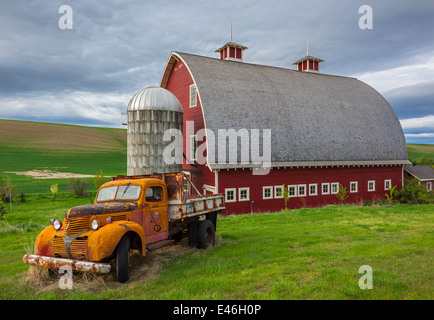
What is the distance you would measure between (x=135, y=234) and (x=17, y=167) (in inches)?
2161

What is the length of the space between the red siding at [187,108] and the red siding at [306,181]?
1817 mm

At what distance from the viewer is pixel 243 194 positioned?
20188 mm

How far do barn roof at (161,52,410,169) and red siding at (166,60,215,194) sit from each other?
0.79 meters

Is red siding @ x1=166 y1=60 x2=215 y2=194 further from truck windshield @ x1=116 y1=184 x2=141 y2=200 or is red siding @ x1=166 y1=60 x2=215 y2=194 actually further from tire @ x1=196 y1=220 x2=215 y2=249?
truck windshield @ x1=116 y1=184 x2=141 y2=200

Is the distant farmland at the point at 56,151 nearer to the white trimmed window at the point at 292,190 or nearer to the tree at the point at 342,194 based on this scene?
the white trimmed window at the point at 292,190

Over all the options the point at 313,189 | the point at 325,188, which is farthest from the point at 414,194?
the point at 313,189

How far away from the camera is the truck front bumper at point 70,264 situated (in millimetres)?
6523

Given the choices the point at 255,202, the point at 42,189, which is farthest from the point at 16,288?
the point at 42,189

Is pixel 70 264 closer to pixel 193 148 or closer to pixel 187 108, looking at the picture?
pixel 193 148

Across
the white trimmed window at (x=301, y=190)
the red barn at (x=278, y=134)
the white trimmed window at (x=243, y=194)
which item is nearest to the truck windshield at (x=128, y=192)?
the red barn at (x=278, y=134)

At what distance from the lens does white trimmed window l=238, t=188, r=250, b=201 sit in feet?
65.8

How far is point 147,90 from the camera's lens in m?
17.6

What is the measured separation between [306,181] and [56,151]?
6295 centimetres

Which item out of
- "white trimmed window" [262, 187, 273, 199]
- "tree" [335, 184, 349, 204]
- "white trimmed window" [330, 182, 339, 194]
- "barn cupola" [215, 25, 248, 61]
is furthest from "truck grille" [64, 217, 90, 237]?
"barn cupola" [215, 25, 248, 61]
